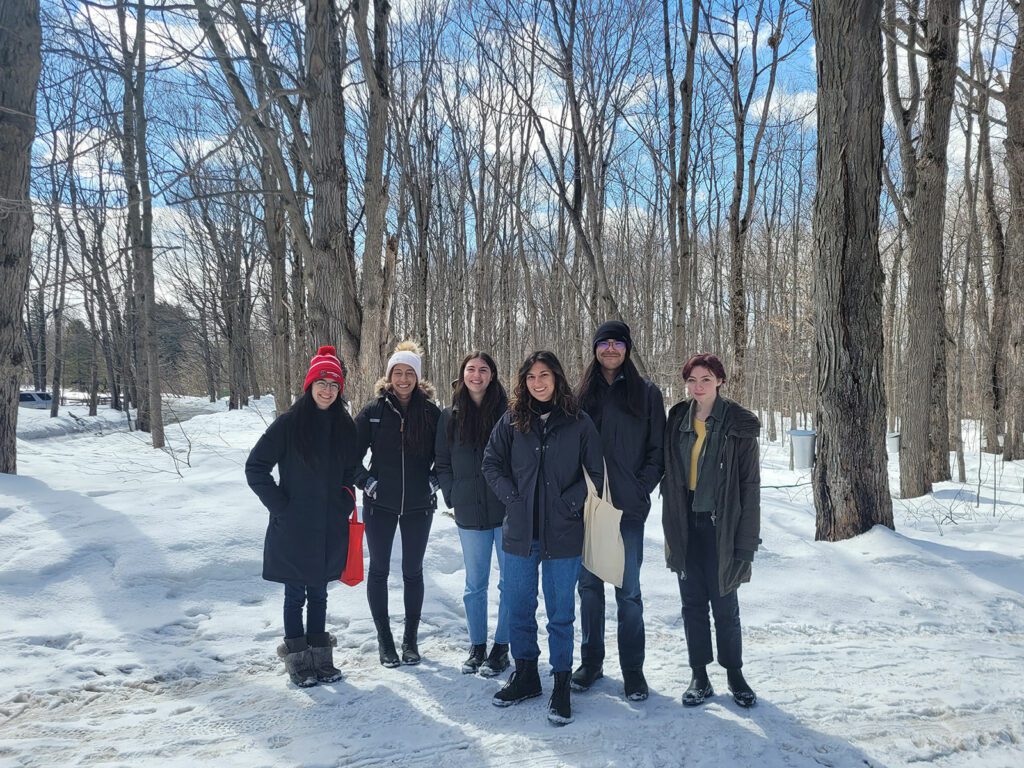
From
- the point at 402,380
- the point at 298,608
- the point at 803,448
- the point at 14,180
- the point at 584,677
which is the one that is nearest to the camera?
the point at 584,677

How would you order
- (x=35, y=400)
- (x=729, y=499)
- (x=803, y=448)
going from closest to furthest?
1. (x=729, y=499)
2. (x=803, y=448)
3. (x=35, y=400)

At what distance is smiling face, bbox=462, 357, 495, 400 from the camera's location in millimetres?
3750

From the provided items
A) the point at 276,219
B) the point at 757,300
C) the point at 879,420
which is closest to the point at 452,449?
the point at 879,420

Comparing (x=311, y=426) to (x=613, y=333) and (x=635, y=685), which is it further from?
(x=635, y=685)

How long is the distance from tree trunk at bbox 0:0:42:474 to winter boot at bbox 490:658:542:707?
6.51m

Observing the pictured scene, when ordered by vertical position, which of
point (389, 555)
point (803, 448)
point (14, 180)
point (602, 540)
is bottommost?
point (803, 448)

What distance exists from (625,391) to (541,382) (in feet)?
1.67

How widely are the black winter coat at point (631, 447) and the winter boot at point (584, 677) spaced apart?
842 millimetres

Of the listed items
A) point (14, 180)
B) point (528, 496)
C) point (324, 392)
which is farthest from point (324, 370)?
point (14, 180)

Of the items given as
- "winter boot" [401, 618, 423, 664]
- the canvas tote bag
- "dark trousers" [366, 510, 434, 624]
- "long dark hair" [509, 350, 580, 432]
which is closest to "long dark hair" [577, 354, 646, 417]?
"long dark hair" [509, 350, 580, 432]

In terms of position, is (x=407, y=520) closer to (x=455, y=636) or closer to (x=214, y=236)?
(x=455, y=636)

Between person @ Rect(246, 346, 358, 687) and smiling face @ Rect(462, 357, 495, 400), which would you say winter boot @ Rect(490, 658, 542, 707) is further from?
smiling face @ Rect(462, 357, 495, 400)

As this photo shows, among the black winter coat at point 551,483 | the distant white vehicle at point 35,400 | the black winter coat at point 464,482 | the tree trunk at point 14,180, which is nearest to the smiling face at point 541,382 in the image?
the black winter coat at point 551,483

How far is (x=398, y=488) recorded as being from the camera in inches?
148
